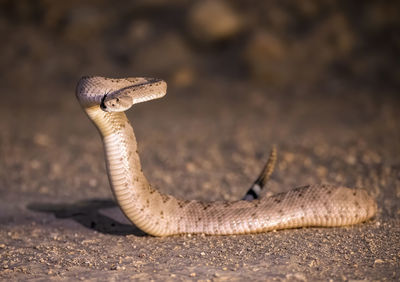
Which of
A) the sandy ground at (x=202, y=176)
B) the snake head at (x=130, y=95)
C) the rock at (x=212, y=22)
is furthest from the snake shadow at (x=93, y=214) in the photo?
the rock at (x=212, y=22)

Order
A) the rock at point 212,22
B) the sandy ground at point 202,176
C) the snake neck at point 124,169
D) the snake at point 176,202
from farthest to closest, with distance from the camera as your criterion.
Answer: the rock at point 212,22
the snake neck at point 124,169
the snake at point 176,202
the sandy ground at point 202,176

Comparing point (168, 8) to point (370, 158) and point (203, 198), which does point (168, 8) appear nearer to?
point (370, 158)

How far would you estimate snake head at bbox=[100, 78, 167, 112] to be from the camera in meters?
4.82

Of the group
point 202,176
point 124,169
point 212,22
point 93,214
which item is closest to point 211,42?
point 212,22

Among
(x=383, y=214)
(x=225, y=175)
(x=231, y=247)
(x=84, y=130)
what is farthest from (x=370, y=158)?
(x=84, y=130)

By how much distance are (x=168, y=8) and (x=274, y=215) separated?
15.2 m

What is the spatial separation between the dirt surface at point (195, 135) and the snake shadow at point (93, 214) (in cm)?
2

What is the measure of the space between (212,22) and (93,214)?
1258 centimetres

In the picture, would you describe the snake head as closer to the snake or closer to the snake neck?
the snake

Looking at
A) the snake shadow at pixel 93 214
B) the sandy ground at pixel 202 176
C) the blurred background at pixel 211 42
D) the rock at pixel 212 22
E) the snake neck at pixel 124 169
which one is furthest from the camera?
the rock at pixel 212 22

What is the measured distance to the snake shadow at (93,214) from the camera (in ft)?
20.8

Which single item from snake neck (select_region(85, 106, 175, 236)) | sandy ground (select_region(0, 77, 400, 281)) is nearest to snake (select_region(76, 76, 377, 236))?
snake neck (select_region(85, 106, 175, 236))

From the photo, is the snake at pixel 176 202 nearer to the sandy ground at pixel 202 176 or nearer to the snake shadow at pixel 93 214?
the sandy ground at pixel 202 176

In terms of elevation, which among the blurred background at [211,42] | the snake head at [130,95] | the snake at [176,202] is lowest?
the snake at [176,202]
